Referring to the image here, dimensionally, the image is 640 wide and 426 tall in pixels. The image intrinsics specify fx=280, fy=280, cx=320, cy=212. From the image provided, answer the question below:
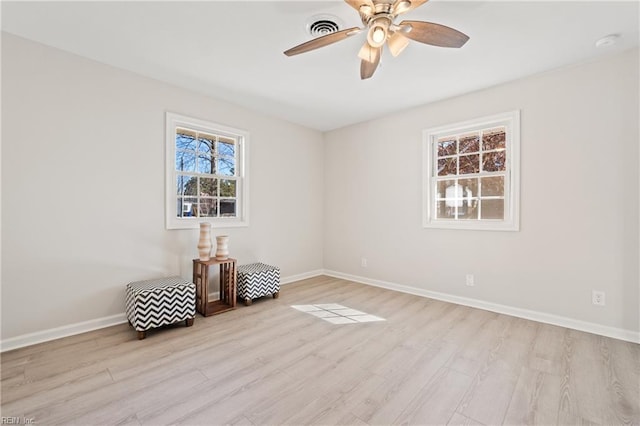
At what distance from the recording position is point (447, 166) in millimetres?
3650

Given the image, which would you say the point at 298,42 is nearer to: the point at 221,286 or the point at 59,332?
the point at 221,286

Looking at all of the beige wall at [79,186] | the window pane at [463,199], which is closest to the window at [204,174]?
the beige wall at [79,186]

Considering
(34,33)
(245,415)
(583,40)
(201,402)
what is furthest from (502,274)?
(34,33)

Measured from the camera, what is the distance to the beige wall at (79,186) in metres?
2.30

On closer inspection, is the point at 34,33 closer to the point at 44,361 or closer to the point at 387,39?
the point at 44,361

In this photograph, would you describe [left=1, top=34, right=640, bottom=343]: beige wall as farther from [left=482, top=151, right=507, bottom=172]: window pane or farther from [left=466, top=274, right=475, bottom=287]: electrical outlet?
[left=482, top=151, right=507, bottom=172]: window pane

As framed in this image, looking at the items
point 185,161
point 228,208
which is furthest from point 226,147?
point 228,208

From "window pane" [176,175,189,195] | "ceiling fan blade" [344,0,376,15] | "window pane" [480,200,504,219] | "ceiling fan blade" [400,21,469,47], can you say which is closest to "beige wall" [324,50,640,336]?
"window pane" [480,200,504,219]

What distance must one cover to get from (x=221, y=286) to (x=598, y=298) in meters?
3.86

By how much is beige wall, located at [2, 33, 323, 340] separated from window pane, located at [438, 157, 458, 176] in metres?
2.96

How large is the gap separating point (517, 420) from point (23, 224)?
377 cm

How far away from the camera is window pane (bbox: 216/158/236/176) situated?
12.2 feet

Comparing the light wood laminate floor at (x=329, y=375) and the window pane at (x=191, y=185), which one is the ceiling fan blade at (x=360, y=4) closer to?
the light wood laminate floor at (x=329, y=375)

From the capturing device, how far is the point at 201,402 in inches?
66.0
